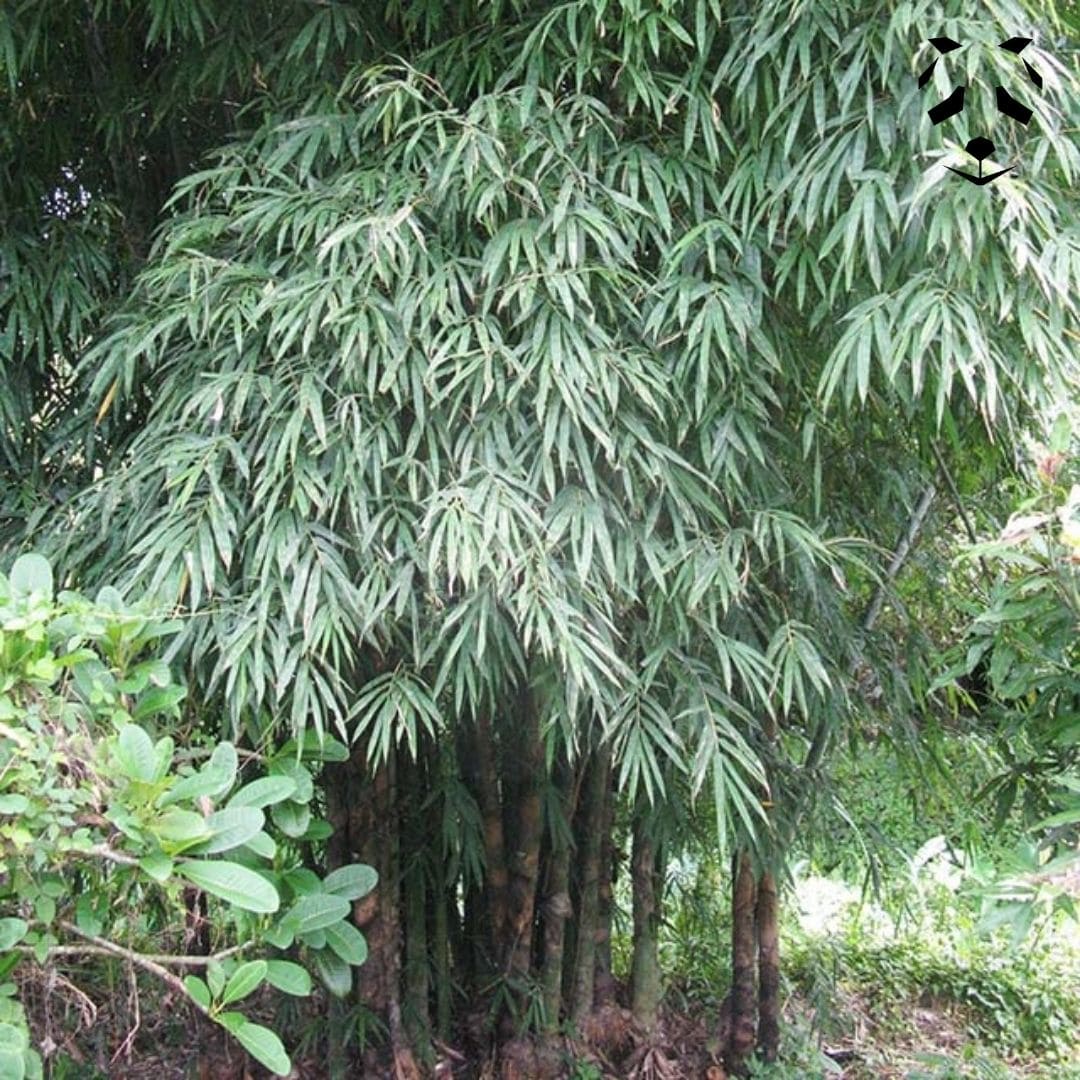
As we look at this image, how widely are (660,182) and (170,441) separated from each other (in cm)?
86

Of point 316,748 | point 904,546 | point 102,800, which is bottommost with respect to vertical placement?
point 102,800

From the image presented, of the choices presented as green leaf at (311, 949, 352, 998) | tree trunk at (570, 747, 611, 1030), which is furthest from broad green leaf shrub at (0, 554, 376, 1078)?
tree trunk at (570, 747, 611, 1030)

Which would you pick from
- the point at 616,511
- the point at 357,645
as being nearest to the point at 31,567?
the point at 357,645

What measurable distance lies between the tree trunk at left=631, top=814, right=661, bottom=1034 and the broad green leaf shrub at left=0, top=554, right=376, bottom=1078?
979 mm

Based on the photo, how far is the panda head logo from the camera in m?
1.87

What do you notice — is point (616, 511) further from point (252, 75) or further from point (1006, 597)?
point (252, 75)

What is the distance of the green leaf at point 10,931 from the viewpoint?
173 cm

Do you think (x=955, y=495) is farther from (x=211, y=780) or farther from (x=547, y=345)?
(x=211, y=780)

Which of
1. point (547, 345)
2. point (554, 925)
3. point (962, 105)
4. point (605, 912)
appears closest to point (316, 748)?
point (547, 345)

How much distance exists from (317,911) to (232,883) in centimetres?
39

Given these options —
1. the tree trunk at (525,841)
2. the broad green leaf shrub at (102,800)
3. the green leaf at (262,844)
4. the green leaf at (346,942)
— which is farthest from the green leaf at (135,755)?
the tree trunk at (525,841)

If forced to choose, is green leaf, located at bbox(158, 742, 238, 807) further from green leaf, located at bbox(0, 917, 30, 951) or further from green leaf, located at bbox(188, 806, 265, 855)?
green leaf, located at bbox(0, 917, 30, 951)

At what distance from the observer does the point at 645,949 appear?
2906 millimetres

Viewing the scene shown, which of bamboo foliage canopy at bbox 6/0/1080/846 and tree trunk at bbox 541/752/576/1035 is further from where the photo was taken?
tree trunk at bbox 541/752/576/1035
